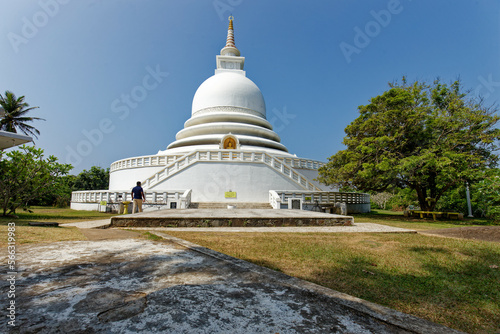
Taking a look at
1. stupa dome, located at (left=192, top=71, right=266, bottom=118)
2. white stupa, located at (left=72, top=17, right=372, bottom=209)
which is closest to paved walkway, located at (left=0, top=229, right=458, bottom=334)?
white stupa, located at (left=72, top=17, right=372, bottom=209)

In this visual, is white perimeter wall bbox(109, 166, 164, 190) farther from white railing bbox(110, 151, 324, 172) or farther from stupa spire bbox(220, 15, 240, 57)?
stupa spire bbox(220, 15, 240, 57)

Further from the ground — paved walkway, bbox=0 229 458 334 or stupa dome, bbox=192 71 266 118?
stupa dome, bbox=192 71 266 118

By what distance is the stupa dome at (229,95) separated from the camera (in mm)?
27766

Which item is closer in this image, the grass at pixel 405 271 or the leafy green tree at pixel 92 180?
the grass at pixel 405 271

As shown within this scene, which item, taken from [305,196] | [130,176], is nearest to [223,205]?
[305,196]

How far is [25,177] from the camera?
10742mm

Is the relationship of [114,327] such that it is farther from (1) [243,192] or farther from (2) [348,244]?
(1) [243,192]

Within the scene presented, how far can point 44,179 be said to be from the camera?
11320 millimetres

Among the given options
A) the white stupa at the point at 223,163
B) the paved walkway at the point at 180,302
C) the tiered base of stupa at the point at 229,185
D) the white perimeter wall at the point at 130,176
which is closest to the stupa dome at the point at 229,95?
the white stupa at the point at 223,163

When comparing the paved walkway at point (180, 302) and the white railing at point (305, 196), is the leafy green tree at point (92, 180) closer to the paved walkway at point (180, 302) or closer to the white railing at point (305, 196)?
the white railing at point (305, 196)

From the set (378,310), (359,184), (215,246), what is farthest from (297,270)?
(359,184)

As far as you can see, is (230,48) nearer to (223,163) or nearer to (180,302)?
(223,163)

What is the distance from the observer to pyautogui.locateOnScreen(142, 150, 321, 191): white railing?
60.2 ft

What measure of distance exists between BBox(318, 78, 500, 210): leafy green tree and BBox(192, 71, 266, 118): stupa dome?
13.5m
